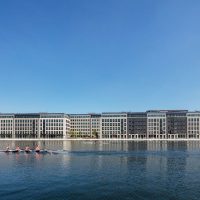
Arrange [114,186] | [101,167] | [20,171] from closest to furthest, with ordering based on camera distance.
A: [114,186], [20,171], [101,167]

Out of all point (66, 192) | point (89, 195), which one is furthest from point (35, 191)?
point (89, 195)

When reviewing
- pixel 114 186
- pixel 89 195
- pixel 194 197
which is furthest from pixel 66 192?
pixel 194 197

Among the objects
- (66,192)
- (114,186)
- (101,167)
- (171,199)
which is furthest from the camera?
(101,167)

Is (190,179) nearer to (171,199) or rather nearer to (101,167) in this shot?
(171,199)

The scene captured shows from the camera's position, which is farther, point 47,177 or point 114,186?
point 47,177

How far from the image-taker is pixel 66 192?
41.3m

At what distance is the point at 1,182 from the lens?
46.4 meters

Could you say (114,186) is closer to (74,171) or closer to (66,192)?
(66,192)

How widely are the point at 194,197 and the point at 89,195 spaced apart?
1235cm

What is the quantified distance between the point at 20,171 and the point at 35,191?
16.3 meters

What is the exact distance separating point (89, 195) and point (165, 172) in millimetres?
21484

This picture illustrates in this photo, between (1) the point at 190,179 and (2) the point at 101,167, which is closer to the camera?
(1) the point at 190,179

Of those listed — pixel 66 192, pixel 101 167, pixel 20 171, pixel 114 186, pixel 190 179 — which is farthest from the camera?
pixel 101 167

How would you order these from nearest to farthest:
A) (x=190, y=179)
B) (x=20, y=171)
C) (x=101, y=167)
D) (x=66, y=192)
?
1. (x=66, y=192)
2. (x=190, y=179)
3. (x=20, y=171)
4. (x=101, y=167)
